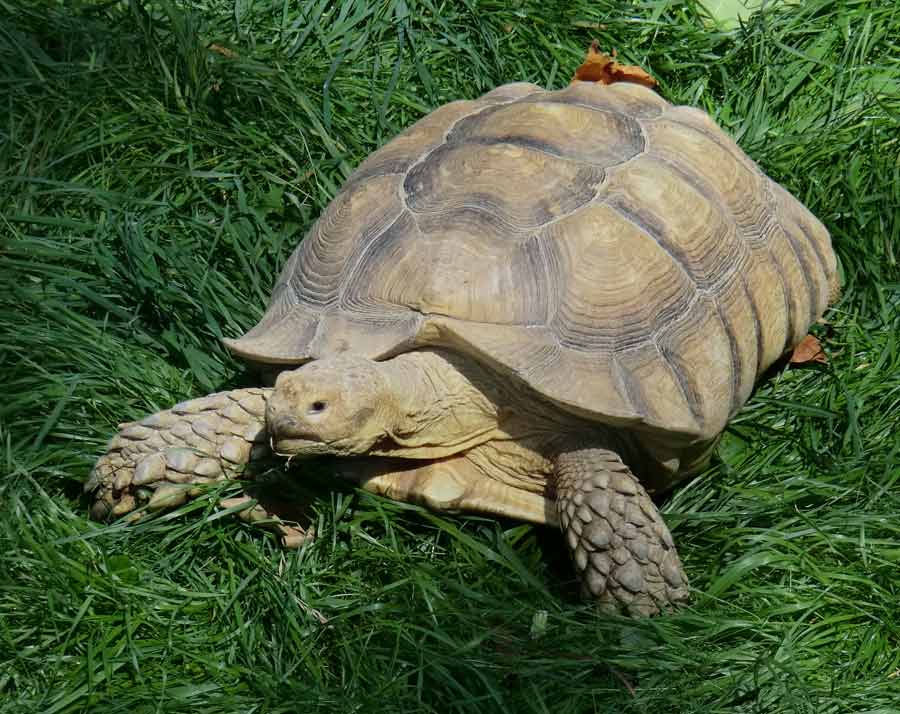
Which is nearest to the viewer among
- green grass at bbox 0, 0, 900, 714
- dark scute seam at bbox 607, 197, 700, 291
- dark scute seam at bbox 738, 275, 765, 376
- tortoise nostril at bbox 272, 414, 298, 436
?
tortoise nostril at bbox 272, 414, 298, 436

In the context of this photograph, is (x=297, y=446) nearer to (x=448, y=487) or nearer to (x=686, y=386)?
(x=448, y=487)

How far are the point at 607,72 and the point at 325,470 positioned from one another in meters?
2.28

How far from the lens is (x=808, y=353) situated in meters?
4.03

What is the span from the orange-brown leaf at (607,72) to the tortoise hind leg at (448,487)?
6.82ft

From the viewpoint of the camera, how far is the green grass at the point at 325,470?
2859mm

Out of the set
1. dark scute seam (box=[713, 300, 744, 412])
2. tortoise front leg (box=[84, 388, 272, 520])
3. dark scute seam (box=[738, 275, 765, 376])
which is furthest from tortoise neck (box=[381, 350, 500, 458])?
dark scute seam (box=[738, 275, 765, 376])

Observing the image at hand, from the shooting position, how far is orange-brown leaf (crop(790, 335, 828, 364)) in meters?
4.02

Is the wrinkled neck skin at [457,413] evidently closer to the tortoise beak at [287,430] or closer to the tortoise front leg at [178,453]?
the tortoise beak at [287,430]

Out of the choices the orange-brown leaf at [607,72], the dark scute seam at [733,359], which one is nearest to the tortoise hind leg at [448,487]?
the dark scute seam at [733,359]

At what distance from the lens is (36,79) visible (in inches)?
174

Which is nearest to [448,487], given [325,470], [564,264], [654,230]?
[325,470]

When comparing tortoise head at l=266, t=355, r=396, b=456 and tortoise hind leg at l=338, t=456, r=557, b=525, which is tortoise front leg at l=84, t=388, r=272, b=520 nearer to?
tortoise hind leg at l=338, t=456, r=557, b=525

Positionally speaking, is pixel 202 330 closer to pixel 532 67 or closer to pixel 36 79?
pixel 36 79

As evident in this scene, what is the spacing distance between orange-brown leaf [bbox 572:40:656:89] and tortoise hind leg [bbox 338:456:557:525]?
6.82ft
